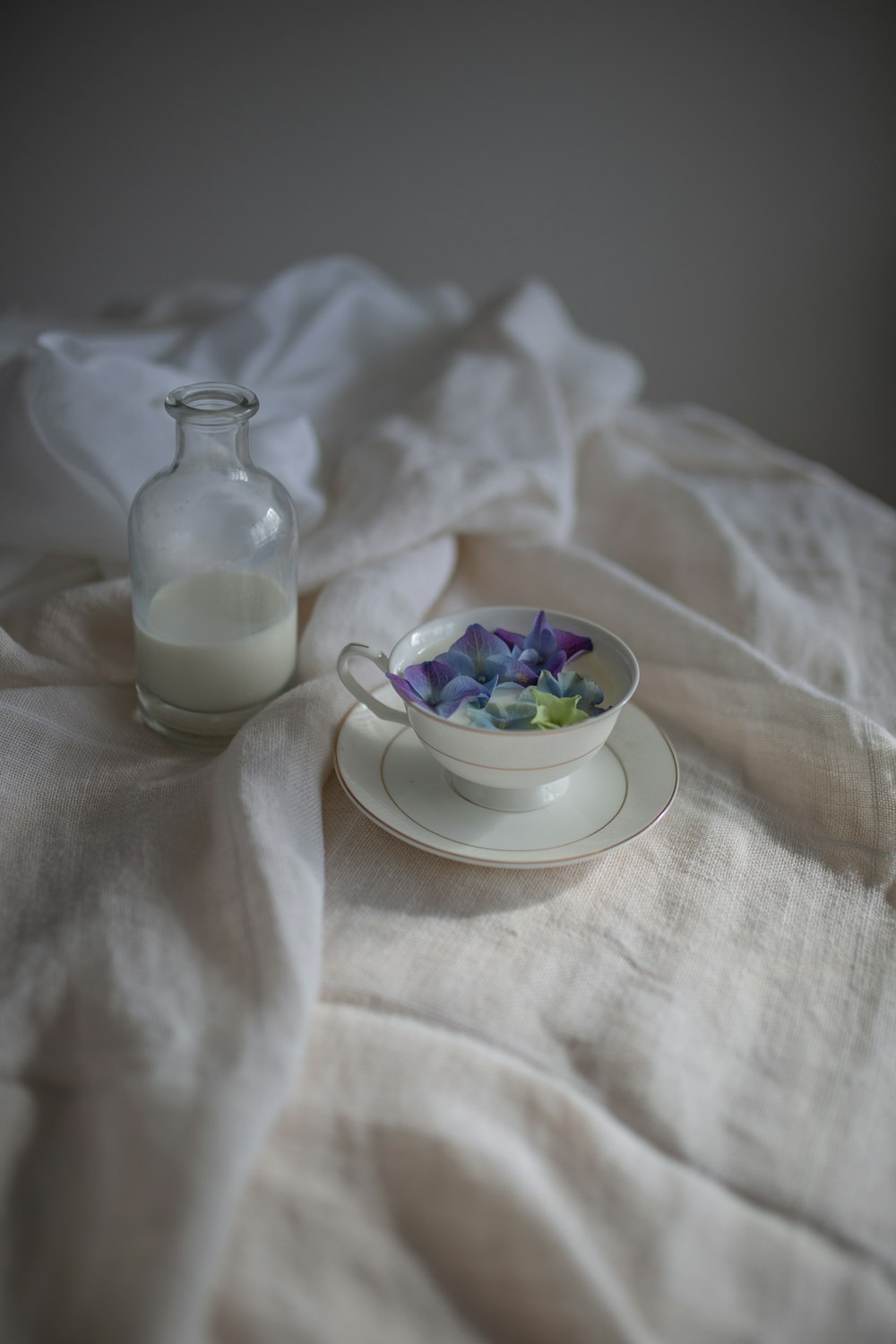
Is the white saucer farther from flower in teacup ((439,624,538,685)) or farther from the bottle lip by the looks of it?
the bottle lip

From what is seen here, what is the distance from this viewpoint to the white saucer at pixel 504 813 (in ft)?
1.96

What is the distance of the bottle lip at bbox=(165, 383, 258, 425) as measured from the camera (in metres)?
0.66

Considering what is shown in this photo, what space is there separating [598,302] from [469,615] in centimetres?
117

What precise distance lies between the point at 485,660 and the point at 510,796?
9 centimetres

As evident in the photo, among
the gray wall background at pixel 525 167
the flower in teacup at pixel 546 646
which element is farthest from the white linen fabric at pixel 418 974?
the gray wall background at pixel 525 167

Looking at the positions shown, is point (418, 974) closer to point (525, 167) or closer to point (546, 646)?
point (546, 646)

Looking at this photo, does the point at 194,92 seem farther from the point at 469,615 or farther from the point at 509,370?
the point at 469,615

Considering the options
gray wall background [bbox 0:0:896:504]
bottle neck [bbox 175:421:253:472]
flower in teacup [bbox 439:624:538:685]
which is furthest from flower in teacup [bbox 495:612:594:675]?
gray wall background [bbox 0:0:896:504]

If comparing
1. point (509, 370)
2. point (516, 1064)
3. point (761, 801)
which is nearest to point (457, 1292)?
point (516, 1064)

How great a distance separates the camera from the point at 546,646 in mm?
662

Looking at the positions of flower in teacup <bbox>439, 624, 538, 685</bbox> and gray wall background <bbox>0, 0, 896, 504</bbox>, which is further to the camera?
gray wall background <bbox>0, 0, 896, 504</bbox>

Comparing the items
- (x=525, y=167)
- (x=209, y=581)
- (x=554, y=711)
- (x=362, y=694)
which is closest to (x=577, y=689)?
(x=554, y=711)

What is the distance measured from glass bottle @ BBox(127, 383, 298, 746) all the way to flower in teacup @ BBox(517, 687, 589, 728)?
0.21 meters

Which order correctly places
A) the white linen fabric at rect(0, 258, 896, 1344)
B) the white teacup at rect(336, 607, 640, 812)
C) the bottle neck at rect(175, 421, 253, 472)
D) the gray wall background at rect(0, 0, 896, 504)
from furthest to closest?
the gray wall background at rect(0, 0, 896, 504)
the bottle neck at rect(175, 421, 253, 472)
the white teacup at rect(336, 607, 640, 812)
the white linen fabric at rect(0, 258, 896, 1344)
